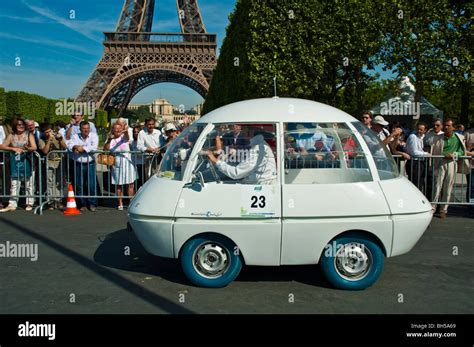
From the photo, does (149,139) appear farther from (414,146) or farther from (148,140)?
(414,146)

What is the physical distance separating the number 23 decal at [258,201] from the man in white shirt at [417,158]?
212 inches

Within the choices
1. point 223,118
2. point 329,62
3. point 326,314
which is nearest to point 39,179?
point 223,118

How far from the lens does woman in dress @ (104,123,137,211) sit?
Result: 9602 mm

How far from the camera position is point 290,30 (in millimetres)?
17797

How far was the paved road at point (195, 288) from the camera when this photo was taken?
4.40 meters

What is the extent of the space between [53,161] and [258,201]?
640 cm

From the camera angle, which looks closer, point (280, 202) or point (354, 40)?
point (280, 202)

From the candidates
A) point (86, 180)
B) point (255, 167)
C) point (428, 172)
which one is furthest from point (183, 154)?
point (428, 172)

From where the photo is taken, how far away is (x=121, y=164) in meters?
9.62
